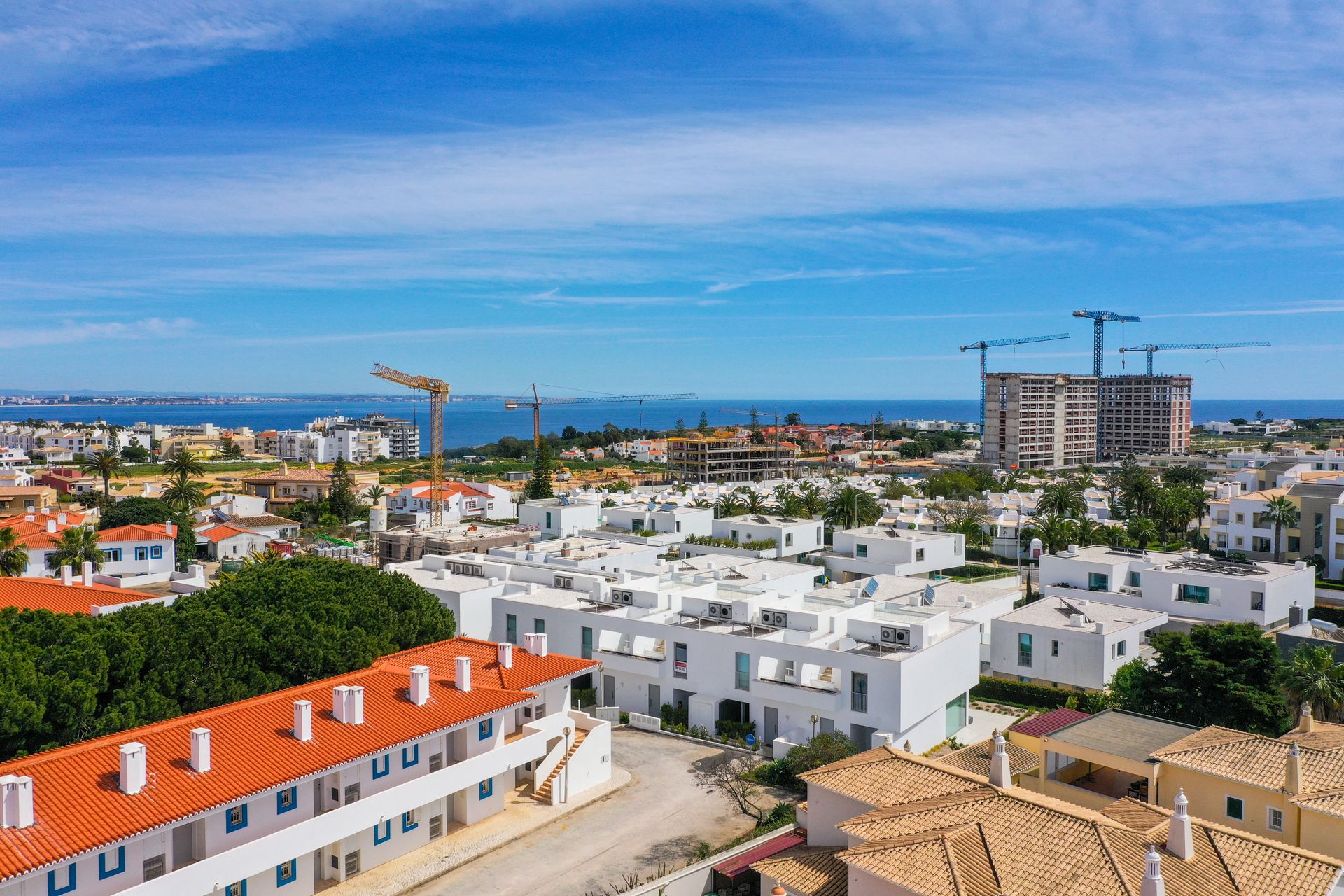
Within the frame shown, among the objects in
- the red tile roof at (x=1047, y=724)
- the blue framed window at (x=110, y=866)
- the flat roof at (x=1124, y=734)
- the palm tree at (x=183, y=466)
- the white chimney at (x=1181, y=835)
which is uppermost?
the palm tree at (x=183, y=466)

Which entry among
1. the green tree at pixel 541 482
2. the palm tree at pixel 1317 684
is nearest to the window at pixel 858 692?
the palm tree at pixel 1317 684

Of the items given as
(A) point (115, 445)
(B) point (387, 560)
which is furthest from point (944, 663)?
(A) point (115, 445)

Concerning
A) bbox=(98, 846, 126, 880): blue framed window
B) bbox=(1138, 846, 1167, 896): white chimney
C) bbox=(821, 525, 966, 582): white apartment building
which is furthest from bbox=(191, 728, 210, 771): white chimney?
bbox=(821, 525, 966, 582): white apartment building

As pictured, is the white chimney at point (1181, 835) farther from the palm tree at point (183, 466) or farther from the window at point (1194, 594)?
the palm tree at point (183, 466)

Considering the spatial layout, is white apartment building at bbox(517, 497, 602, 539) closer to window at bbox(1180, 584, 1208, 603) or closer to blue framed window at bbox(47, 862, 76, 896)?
window at bbox(1180, 584, 1208, 603)

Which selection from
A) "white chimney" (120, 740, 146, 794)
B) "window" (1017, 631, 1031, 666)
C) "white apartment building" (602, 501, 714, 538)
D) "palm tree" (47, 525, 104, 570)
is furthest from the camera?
"white apartment building" (602, 501, 714, 538)

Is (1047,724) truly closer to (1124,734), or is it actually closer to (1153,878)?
(1124,734)

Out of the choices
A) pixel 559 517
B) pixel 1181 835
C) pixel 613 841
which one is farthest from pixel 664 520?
pixel 1181 835
